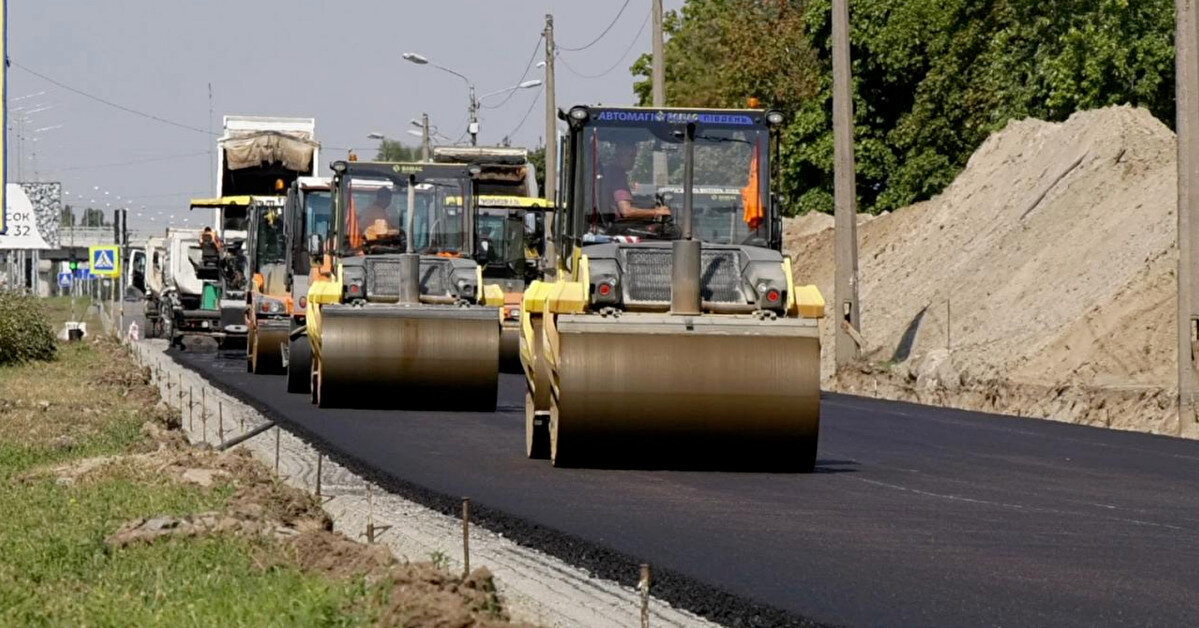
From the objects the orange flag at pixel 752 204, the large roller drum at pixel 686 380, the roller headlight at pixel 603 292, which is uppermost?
the orange flag at pixel 752 204

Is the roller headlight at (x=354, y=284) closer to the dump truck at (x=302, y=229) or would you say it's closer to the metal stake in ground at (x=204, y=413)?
the metal stake in ground at (x=204, y=413)

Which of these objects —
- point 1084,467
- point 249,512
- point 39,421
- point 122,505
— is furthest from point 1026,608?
point 39,421

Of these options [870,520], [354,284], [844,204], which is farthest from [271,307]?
[870,520]

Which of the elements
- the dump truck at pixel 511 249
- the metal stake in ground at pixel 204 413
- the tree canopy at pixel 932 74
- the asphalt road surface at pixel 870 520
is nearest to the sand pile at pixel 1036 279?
the tree canopy at pixel 932 74

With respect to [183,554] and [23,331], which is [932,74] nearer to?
[23,331]

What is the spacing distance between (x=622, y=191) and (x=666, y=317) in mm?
2018

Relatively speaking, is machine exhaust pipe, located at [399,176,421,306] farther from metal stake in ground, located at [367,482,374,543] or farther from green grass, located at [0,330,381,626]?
metal stake in ground, located at [367,482,374,543]

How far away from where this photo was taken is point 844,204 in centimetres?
3509

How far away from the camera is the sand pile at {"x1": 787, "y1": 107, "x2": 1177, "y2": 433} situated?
29797 mm

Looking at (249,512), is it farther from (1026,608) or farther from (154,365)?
(154,365)

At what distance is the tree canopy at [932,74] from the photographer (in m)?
46.2

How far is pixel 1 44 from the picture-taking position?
25125 millimetres

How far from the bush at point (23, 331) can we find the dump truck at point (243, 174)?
3420mm

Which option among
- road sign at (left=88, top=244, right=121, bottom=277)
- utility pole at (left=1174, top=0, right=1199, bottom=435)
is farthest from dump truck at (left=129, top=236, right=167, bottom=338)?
utility pole at (left=1174, top=0, right=1199, bottom=435)
